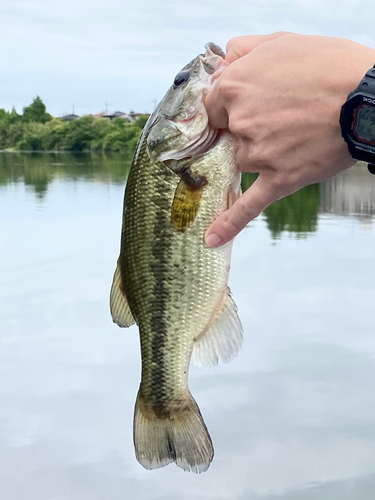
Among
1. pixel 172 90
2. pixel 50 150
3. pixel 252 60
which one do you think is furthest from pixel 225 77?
pixel 50 150

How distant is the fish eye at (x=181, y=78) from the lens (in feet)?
5.86

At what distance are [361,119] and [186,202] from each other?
0.62 metres

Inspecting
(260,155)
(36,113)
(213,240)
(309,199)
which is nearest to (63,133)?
(36,113)

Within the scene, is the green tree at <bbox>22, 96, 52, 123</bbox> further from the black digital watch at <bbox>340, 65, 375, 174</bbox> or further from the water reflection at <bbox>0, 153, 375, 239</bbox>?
the black digital watch at <bbox>340, 65, 375, 174</bbox>

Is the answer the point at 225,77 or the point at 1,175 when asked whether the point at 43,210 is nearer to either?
the point at 1,175

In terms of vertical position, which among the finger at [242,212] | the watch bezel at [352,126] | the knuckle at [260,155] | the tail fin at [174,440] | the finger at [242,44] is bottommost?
the tail fin at [174,440]

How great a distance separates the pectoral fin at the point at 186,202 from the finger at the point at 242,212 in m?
0.06

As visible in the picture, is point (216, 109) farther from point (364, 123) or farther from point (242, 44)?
point (364, 123)

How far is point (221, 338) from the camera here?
2.10m

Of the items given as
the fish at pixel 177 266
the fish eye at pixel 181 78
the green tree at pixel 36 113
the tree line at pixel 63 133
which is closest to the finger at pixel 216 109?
the fish at pixel 177 266

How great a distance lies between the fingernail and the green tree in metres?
67.1

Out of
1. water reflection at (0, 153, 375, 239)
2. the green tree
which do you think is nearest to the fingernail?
water reflection at (0, 153, 375, 239)

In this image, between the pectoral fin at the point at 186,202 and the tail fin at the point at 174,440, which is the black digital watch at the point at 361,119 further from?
the tail fin at the point at 174,440

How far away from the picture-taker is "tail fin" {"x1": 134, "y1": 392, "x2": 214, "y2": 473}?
2.12 m
